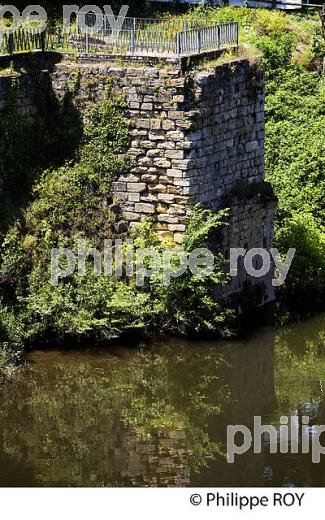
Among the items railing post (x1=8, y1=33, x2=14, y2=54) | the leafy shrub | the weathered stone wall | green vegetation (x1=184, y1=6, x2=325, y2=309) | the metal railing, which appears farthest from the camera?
the leafy shrub

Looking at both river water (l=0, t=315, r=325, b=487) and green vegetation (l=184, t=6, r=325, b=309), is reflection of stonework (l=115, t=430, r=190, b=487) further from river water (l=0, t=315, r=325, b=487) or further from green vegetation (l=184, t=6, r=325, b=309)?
green vegetation (l=184, t=6, r=325, b=309)

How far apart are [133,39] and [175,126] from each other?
1.84 metres

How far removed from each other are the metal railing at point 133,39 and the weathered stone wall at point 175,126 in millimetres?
396

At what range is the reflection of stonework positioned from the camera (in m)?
19.6

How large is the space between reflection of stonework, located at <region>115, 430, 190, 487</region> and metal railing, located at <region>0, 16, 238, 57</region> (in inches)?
272

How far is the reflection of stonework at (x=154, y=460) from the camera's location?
64.3 feet

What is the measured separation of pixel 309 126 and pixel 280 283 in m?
5.43

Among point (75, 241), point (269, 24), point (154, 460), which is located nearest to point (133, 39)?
point (75, 241)

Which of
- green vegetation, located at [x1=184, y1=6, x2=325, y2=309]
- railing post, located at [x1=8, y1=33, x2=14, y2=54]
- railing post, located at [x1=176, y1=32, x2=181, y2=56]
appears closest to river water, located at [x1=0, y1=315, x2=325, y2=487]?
→ green vegetation, located at [x1=184, y1=6, x2=325, y2=309]

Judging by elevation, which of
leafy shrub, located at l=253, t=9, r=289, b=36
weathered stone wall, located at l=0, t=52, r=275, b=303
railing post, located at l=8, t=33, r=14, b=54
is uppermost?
leafy shrub, located at l=253, t=9, r=289, b=36

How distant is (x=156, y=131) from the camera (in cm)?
2452

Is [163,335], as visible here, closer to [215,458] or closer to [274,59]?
[215,458]

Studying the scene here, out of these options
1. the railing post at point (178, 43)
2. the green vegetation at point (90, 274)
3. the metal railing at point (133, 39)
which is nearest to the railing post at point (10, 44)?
the metal railing at point (133, 39)
